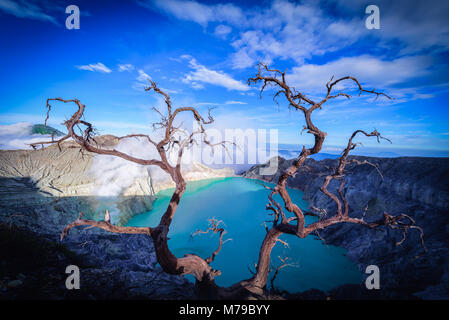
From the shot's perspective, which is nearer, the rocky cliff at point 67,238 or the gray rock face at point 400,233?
the rocky cliff at point 67,238

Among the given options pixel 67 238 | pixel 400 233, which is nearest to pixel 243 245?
pixel 400 233

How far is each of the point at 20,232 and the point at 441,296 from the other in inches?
543

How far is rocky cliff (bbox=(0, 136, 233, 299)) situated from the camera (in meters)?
4.29

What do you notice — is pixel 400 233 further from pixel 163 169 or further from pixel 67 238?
pixel 67 238

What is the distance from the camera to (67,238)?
7.34 metres

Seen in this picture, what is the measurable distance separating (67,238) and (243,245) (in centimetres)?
1013

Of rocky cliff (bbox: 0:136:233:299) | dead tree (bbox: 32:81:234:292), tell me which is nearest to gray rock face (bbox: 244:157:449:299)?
dead tree (bbox: 32:81:234:292)

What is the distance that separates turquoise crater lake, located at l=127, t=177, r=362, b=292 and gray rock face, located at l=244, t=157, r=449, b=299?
146 cm

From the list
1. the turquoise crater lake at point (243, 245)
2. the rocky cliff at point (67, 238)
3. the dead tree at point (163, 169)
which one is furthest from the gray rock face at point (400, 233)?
the rocky cliff at point (67, 238)

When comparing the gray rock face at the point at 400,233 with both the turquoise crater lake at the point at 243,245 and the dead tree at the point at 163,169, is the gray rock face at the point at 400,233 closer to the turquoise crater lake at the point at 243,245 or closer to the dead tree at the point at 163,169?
the turquoise crater lake at the point at 243,245

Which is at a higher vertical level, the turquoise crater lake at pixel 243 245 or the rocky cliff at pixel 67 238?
the rocky cliff at pixel 67 238

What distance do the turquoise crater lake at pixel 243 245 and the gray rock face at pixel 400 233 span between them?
146cm

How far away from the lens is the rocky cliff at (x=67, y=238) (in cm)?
429

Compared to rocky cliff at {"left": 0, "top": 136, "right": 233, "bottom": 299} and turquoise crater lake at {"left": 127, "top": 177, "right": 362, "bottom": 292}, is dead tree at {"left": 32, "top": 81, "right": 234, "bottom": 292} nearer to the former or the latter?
rocky cliff at {"left": 0, "top": 136, "right": 233, "bottom": 299}
